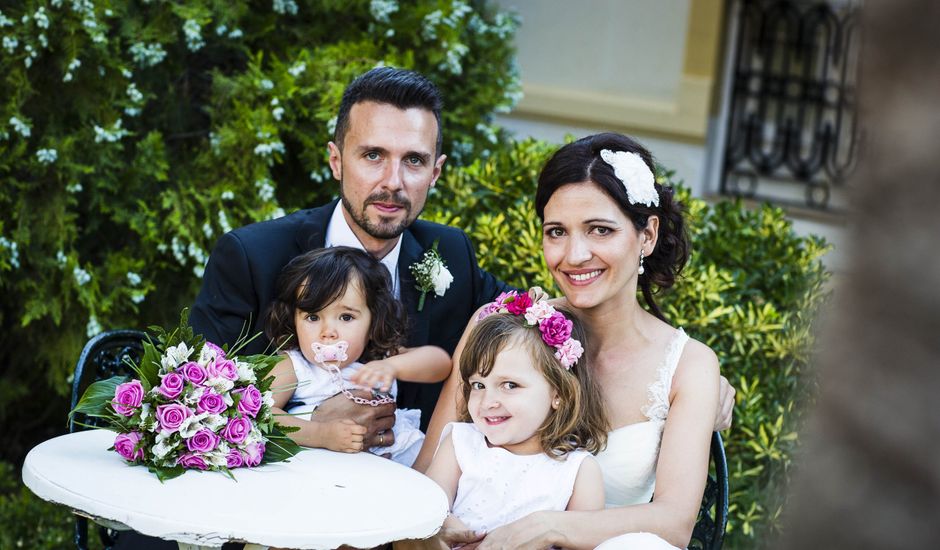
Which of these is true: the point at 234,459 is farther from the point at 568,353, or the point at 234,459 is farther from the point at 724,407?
the point at 724,407

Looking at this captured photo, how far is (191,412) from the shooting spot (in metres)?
2.80

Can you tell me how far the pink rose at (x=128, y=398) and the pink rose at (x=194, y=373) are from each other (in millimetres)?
118

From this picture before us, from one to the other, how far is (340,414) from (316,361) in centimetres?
18

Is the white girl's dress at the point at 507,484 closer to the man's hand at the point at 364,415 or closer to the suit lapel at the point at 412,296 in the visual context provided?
the man's hand at the point at 364,415

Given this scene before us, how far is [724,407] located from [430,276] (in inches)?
40.6

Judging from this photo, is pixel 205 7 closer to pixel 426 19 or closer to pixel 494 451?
pixel 426 19

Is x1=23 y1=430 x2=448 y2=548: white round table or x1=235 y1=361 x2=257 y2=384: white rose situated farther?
x1=235 y1=361 x2=257 y2=384: white rose

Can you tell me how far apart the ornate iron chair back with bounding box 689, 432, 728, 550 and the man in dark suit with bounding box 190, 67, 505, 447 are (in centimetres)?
95

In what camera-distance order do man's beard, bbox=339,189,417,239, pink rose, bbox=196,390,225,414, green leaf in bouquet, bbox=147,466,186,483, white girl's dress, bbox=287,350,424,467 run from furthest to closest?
1. man's beard, bbox=339,189,417,239
2. white girl's dress, bbox=287,350,424,467
3. pink rose, bbox=196,390,225,414
4. green leaf in bouquet, bbox=147,466,186,483

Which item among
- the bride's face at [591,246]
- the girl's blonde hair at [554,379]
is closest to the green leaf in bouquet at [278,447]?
the girl's blonde hair at [554,379]

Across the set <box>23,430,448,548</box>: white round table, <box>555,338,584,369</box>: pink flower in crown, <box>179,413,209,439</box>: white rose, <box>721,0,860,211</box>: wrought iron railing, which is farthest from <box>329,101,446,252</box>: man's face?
<box>721,0,860,211</box>: wrought iron railing

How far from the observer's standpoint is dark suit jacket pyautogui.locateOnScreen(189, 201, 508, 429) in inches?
138

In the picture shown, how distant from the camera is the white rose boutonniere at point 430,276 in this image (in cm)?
375

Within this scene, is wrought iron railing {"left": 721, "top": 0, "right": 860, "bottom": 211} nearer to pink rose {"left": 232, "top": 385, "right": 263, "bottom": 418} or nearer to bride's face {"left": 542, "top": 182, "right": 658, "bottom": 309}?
bride's face {"left": 542, "top": 182, "right": 658, "bottom": 309}
